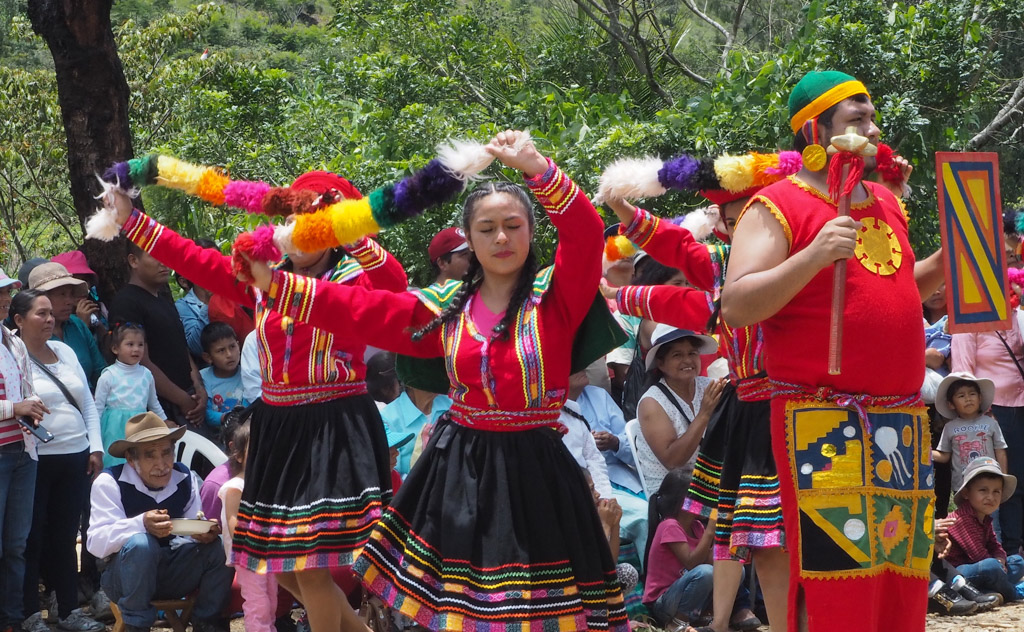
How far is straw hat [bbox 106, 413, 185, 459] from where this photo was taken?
632 centimetres

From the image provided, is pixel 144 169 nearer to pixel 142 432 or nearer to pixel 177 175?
pixel 177 175

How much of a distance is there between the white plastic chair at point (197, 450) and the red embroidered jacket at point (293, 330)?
2024mm

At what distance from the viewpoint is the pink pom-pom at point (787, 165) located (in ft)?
14.5

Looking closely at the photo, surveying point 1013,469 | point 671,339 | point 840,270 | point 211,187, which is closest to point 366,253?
point 211,187

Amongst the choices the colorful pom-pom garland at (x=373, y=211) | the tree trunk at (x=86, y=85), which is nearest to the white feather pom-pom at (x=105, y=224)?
the colorful pom-pom garland at (x=373, y=211)

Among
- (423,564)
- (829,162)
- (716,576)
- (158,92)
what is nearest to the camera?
(829,162)

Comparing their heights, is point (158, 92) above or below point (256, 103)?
above

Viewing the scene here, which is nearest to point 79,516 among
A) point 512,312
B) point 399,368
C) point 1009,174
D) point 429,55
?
point 399,368

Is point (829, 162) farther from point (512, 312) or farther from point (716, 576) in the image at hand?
point (716, 576)

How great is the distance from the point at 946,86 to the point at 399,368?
6.70m

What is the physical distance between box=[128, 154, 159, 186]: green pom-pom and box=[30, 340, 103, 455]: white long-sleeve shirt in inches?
73.4

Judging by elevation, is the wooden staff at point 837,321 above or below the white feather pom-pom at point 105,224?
below

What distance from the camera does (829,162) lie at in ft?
11.7

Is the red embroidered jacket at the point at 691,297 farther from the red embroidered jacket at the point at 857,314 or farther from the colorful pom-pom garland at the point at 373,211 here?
the red embroidered jacket at the point at 857,314
